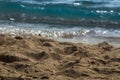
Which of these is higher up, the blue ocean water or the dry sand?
the dry sand

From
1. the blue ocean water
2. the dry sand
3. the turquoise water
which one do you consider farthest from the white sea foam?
the dry sand

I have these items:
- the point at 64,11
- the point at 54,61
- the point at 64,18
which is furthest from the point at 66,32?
the point at 54,61

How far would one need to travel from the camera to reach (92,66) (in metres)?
6.66

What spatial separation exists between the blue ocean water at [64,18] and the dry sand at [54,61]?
2.13 m

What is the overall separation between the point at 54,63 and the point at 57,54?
465mm

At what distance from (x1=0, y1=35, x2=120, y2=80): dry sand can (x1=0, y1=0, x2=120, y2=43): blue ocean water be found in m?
2.13

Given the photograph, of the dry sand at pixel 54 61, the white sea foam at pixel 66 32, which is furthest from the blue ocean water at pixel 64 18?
the dry sand at pixel 54 61

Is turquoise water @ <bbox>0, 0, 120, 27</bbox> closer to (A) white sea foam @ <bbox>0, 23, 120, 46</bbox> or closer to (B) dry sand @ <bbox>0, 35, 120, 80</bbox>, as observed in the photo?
(A) white sea foam @ <bbox>0, 23, 120, 46</bbox>

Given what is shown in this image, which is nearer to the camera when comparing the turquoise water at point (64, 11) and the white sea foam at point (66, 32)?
the white sea foam at point (66, 32)

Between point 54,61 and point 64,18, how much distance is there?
6448mm

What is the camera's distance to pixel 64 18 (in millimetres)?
13258

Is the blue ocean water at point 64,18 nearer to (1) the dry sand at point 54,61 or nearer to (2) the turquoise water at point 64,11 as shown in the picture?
(2) the turquoise water at point 64,11

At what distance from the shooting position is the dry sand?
247 inches

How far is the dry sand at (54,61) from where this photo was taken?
6.28 meters
